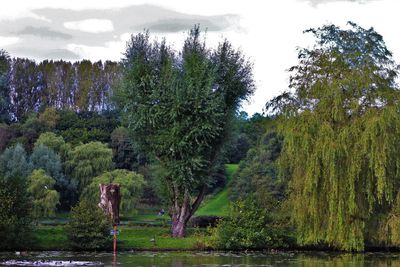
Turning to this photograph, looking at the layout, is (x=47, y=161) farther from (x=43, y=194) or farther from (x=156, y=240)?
(x=156, y=240)

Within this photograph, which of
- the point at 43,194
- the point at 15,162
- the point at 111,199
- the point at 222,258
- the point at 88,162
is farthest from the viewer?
the point at 88,162

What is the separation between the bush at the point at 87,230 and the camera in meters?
45.1

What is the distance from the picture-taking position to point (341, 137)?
4472cm

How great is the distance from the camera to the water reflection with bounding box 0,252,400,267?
37.2m

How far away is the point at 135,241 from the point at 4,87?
56.3 meters

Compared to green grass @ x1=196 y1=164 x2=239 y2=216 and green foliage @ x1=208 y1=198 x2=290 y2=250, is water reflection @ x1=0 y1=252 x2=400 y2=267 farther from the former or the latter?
green grass @ x1=196 y1=164 x2=239 y2=216

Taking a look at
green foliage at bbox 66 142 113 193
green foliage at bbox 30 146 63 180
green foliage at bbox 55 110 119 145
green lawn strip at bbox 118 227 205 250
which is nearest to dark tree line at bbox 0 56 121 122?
green foliage at bbox 55 110 119 145

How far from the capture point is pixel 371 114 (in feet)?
148

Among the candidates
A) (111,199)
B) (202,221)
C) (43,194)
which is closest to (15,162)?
(43,194)

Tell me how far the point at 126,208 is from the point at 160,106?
16424 millimetres

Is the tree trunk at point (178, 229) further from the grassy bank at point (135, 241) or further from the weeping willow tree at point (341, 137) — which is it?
the weeping willow tree at point (341, 137)

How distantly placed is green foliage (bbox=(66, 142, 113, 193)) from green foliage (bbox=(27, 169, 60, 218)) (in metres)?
9.00

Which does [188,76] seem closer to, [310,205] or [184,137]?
[184,137]

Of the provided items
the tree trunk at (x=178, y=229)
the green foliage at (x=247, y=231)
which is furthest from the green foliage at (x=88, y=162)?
the green foliage at (x=247, y=231)
